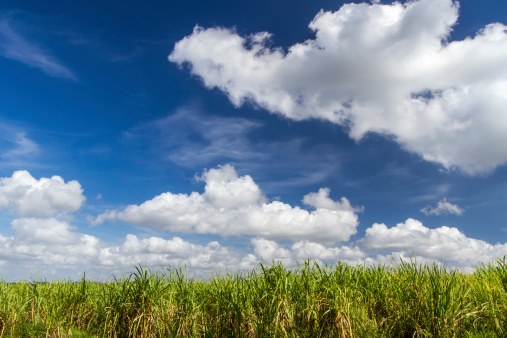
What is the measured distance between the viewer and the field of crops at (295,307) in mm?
7879

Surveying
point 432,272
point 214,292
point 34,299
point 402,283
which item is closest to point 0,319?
point 34,299

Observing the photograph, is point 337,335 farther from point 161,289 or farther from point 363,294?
point 161,289

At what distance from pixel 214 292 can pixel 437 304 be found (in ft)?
17.9

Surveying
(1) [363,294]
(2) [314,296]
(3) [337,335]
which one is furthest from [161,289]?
(1) [363,294]

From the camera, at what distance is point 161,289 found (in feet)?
33.3

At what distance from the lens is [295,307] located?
8859 millimetres

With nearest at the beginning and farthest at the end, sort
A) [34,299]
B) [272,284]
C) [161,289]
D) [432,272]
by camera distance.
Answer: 1. [432,272]
2. [272,284]
3. [161,289]
4. [34,299]

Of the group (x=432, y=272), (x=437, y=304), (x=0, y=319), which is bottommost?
(x=0, y=319)

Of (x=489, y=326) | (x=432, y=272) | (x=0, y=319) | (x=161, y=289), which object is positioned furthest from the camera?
(x=0, y=319)

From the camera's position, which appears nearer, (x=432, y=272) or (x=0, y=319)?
(x=432, y=272)

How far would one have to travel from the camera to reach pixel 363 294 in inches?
388

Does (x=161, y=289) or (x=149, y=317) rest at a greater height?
(x=161, y=289)

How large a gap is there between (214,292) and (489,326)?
6.44 metres

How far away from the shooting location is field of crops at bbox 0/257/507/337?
788cm
